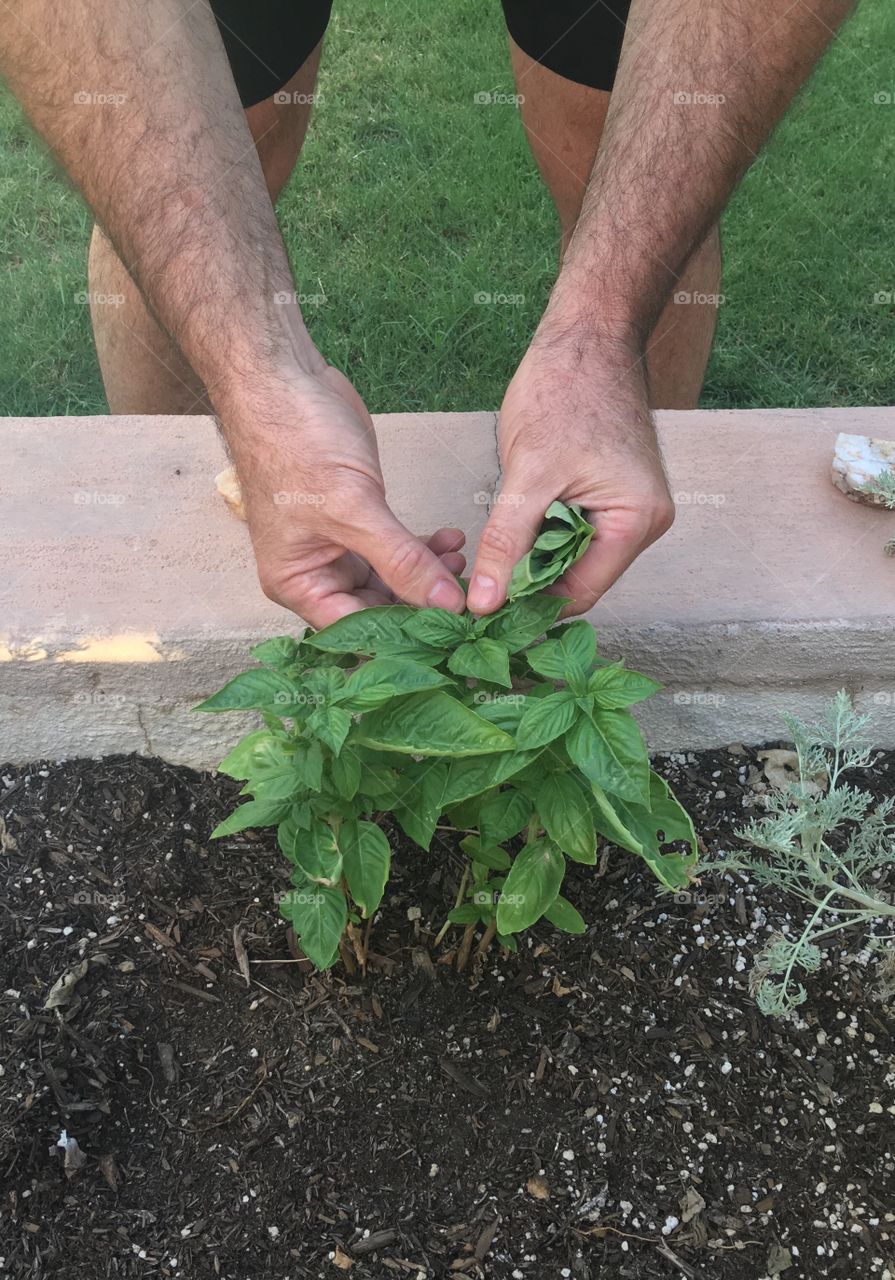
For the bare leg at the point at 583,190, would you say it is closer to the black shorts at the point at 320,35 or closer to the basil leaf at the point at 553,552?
the black shorts at the point at 320,35

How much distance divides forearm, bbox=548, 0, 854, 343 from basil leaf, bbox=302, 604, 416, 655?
1.94 ft

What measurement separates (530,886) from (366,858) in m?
0.22

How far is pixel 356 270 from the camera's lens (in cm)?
331

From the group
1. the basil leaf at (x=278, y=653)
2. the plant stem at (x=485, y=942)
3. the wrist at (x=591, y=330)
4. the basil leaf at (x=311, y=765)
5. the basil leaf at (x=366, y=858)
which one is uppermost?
the wrist at (x=591, y=330)

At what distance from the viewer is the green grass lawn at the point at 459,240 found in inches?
123

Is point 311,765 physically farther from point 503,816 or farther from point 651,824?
point 651,824

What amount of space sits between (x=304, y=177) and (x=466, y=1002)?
9.40 feet

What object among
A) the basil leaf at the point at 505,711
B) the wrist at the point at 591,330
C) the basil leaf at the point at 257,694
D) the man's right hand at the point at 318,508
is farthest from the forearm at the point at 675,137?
the basil leaf at the point at 257,694

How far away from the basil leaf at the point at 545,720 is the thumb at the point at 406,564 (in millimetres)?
272

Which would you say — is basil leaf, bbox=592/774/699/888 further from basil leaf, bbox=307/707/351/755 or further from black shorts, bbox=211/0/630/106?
black shorts, bbox=211/0/630/106

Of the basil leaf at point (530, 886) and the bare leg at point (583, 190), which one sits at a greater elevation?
the bare leg at point (583, 190)

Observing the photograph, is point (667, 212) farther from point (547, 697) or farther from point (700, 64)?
point (547, 697)

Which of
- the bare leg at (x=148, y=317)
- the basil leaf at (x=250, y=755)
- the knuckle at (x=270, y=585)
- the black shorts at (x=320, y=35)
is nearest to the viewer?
the basil leaf at (x=250, y=755)

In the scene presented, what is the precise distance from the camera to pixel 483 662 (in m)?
1.34
